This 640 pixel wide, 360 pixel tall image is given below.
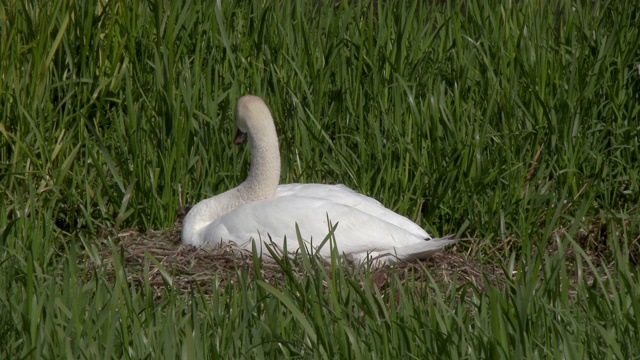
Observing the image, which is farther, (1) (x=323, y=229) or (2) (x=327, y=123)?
(2) (x=327, y=123)

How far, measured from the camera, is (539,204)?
5055mm

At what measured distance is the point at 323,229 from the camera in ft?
15.2

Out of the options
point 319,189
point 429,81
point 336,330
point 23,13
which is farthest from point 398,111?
point 336,330

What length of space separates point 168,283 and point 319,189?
1271 mm

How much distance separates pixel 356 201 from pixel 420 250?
0.44 m

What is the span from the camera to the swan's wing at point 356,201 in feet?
15.7

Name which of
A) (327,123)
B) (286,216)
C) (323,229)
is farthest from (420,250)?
(327,123)

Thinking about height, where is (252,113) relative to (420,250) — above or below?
above

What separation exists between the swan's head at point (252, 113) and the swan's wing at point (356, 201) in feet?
1.04

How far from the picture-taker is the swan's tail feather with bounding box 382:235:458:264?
454 cm

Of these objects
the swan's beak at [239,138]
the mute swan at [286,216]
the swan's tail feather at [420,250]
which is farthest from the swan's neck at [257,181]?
the swan's tail feather at [420,250]

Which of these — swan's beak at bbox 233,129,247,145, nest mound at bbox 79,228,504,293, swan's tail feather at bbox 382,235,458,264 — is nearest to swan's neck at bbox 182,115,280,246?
swan's beak at bbox 233,129,247,145

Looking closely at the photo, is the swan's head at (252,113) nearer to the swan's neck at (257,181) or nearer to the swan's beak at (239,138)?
the swan's neck at (257,181)

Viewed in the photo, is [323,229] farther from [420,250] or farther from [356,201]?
[420,250]
